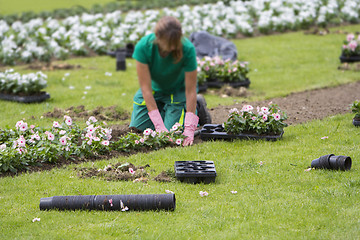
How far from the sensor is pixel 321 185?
463cm

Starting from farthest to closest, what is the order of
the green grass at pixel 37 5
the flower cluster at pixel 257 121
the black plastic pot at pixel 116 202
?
the green grass at pixel 37 5
the flower cluster at pixel 257 121
the black plastic pot at pixel 116 202

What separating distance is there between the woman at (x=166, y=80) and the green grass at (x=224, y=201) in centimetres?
64

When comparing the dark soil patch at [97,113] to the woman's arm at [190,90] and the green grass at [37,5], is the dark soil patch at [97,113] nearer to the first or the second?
the woman's arm at [190,90]

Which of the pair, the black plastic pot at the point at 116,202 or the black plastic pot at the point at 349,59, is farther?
the black plastic pot at the point at 349,59

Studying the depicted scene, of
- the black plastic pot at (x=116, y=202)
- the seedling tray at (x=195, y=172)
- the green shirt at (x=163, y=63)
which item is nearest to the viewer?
the black plastic pot at (x=116, y=202)

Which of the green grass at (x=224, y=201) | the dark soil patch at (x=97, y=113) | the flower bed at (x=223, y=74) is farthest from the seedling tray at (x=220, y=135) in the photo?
the flower bed at (x=223, y=74)

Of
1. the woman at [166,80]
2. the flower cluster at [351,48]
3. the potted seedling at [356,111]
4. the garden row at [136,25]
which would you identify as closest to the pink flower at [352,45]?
the flower cluster at [351,48]

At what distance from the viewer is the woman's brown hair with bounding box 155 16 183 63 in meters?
5.64

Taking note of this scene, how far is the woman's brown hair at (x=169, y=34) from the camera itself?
5.64 metres

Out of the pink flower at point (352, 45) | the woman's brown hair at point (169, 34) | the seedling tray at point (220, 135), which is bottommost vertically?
the seedling tray at point (220, 135)

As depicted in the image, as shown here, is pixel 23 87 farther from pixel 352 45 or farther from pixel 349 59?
pixel 349 59

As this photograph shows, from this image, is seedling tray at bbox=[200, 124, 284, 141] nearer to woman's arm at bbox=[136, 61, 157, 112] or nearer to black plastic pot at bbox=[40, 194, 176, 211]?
woman's arm at bbox=[136, 61, 157, 112]

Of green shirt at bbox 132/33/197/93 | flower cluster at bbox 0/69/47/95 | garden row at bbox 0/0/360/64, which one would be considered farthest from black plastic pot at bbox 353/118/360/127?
garden row at bbox 0/0/360/64

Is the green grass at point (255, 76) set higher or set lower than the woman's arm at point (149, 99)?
lower
